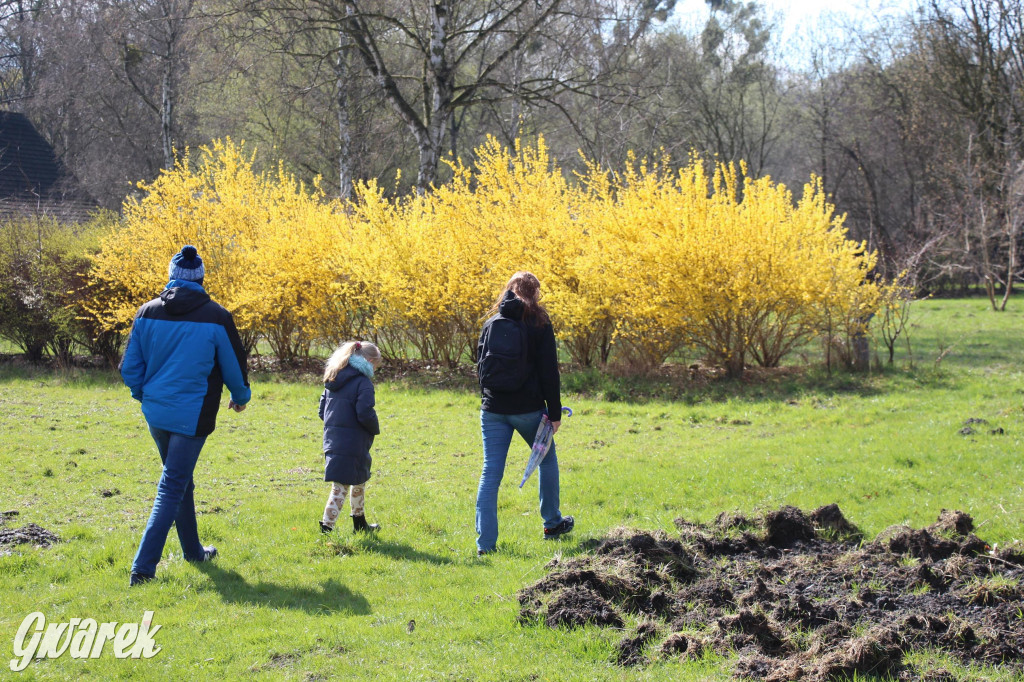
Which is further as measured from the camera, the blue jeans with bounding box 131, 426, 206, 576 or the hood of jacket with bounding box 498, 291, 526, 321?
the hood of jacket with bounding box 498, 291, 526, 321

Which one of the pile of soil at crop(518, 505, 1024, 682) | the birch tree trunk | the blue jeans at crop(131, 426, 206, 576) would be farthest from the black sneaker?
the birch tree trunk

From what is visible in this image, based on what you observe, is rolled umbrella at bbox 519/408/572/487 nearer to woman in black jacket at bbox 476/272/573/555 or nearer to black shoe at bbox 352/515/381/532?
woman in black jacket at bbox 476/272/573/555

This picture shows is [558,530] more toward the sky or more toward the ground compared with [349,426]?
more toward the ground

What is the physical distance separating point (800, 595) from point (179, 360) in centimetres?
352

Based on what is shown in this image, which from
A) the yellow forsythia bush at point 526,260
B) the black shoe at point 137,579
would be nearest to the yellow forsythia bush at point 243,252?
the yellow forsythia bush at point 526,260

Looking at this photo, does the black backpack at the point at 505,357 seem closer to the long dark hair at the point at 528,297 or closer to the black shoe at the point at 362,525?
the long dark hair at the point at 528,297

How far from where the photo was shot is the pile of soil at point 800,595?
10.9ft

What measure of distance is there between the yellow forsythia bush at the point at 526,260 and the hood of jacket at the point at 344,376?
6.28 metres

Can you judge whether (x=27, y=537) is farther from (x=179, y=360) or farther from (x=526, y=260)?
(x=526, y=260)

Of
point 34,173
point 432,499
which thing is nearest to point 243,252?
point 432,499

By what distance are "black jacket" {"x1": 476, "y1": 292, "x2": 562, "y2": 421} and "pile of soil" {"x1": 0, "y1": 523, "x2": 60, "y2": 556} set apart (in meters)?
3.07

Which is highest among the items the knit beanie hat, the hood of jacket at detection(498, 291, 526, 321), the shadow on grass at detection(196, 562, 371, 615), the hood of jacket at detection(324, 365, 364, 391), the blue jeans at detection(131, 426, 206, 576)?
the knit beanie hat

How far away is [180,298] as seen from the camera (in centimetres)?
451

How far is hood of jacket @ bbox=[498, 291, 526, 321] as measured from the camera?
4918 mm
